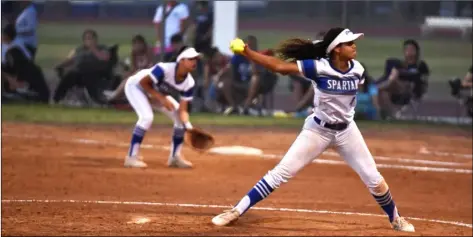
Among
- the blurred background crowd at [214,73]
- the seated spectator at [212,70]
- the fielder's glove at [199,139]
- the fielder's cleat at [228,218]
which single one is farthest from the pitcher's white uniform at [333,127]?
the seated spectator at [212,70]

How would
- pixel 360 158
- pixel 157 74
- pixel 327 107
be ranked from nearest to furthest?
pixel 327 107, pixel 360 158, pixel 157 74

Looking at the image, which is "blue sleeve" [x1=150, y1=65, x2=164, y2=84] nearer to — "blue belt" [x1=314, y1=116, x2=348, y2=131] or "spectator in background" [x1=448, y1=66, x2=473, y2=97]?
"blue belt" [x1=314, y1=116, x2=348, y2=131]

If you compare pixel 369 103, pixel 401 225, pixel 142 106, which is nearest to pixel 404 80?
pixel 369 103

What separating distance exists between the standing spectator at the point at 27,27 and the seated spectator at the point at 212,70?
4287mm

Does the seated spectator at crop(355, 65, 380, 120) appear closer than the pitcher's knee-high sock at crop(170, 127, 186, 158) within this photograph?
No

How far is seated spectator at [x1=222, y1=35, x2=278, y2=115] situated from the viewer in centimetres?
2277

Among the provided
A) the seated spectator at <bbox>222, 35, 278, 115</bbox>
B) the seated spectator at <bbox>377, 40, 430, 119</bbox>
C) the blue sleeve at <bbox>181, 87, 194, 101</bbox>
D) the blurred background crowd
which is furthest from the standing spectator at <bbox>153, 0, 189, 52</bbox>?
the blue sleeve at <bbox>181, 87, 194, 101</bbox>

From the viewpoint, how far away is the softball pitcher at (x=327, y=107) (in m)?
9.88

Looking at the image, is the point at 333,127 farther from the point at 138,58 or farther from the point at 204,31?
the point at 204,31

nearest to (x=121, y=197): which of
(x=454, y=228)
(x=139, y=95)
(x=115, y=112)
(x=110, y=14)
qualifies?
(x=139, y=95)

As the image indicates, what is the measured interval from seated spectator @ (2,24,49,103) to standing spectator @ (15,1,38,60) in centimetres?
23

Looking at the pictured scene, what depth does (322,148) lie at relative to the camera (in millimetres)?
10203

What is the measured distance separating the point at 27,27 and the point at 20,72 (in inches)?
47.5

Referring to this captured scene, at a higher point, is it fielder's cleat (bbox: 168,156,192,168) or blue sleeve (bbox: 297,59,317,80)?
blue sleeve (bbox: 297,59,317,80)
